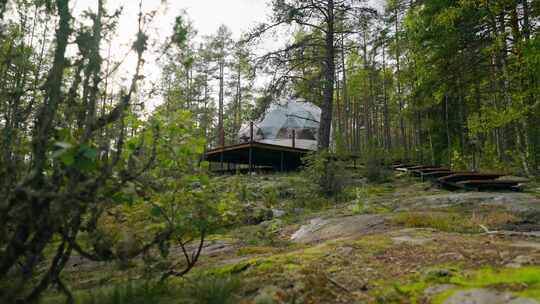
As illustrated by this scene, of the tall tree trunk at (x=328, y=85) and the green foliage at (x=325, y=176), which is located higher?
the tall tree trunk at (x=328, y=85)

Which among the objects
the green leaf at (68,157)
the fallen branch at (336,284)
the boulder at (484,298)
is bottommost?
the fallen branch at (336,284)

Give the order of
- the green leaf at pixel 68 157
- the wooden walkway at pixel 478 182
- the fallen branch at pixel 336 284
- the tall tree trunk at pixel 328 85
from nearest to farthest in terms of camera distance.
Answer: the green leaf at pixel 68 157, the fallen branch at pixel 336 284, the wooden walkway at pixel 478 182, the tall tree trunk at pixel 328 85

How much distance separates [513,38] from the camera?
32.5ft

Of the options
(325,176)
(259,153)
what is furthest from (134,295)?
(259,153)

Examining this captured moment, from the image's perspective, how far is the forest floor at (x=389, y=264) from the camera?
6.43 ft

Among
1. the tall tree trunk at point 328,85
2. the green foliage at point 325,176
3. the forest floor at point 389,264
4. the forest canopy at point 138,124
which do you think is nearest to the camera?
the forest canopy at point 138,124

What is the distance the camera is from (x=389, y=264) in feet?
8.55

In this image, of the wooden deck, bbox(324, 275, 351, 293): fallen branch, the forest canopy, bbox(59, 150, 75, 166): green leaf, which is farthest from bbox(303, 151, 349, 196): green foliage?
bbox(59, 150, 75, 166): green leaf

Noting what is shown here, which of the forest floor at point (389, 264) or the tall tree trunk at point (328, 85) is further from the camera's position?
the tall tree trunk at point (328, 85)

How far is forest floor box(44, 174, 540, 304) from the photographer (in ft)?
6.43

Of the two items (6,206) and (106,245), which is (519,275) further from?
(6,206)

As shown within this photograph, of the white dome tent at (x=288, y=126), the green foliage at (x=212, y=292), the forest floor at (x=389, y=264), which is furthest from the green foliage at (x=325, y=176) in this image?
the white dome tent at (x=288, y=126)

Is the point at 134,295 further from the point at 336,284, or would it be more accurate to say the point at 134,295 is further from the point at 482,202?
the point at 482,202

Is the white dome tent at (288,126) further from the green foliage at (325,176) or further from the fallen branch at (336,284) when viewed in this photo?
the fallen branch at (336,284)
